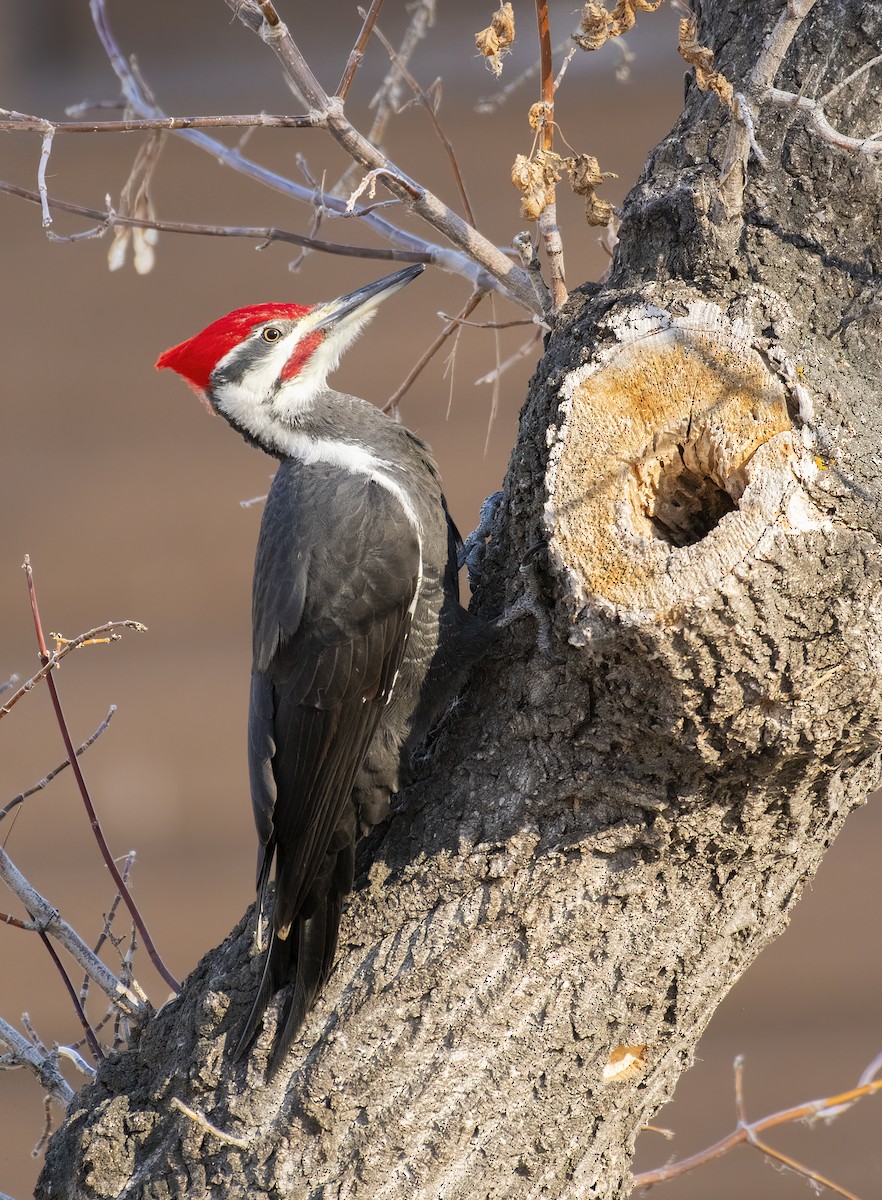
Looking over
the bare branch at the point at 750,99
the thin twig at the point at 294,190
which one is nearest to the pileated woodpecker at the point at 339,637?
the thin twig at the point at 294,190

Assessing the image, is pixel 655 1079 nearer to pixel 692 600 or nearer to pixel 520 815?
pixel 520 815

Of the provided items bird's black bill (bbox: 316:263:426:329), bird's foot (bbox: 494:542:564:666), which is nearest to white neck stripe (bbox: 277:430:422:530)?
bird's black bill (bbox: 316:263:426:329)

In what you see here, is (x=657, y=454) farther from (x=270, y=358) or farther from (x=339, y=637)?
(x=270, y=358)

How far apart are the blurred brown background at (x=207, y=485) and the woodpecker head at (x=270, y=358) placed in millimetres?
1230

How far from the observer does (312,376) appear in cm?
243

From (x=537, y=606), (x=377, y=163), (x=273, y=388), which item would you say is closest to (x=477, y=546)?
(x=273, y=388)

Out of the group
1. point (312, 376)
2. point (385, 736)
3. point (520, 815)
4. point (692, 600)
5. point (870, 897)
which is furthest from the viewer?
point (870, 897)

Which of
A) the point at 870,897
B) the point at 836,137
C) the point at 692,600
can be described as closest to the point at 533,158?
the point at 836,137

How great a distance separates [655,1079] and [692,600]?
0.73 meters

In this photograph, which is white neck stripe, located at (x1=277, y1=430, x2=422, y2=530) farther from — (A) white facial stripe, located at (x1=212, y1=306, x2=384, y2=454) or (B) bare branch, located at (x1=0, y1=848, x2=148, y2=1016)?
(B) bare branch, located at (x1=0, y1=848, x2=148, y2=1016)

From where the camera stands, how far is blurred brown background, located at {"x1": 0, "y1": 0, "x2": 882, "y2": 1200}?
12.1 ft

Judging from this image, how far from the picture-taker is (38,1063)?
6.32ft

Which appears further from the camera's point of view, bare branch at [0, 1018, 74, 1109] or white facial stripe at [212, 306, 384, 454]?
white facial stripe at [212, 306, 384, 454]

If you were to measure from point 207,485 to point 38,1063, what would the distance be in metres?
2.24
